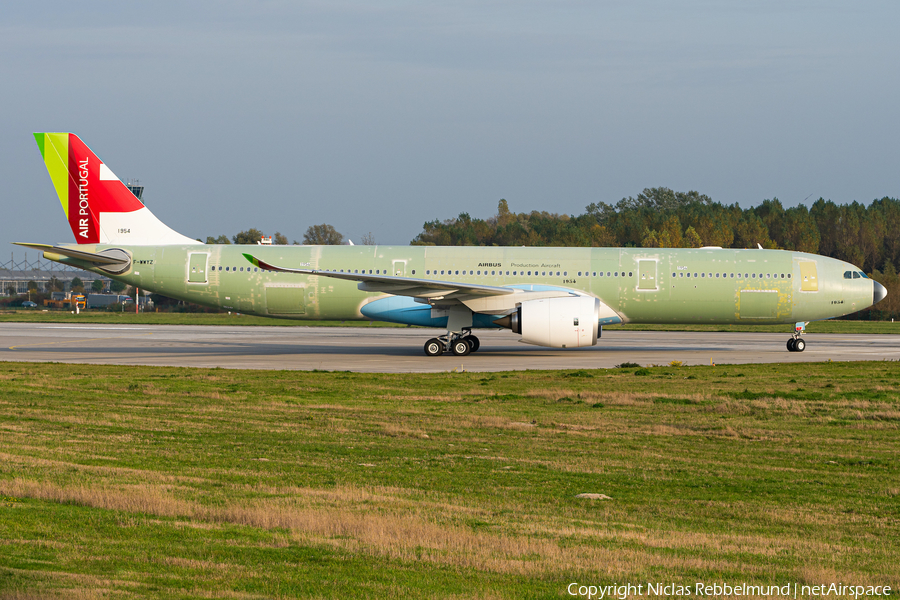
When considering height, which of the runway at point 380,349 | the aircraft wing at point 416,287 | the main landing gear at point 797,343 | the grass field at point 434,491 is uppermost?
the aircraft wing at point 416,287

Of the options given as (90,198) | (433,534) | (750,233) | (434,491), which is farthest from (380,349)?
(750,233)

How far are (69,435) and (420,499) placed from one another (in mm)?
6204

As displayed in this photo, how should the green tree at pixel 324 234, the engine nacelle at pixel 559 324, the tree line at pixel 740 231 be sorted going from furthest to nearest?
the green tree at pixel 324 234 → the tree line at pixel 740 231 → the engine nacelle at pixel 559 324

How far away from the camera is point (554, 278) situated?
29.8 metres

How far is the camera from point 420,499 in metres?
8.73

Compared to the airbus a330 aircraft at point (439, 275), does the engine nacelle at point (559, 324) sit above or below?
below

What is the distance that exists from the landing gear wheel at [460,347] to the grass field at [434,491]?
10.8 meters

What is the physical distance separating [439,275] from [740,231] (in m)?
72.1

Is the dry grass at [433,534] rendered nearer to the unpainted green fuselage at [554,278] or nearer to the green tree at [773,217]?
the unpainted green fuselage at [554,278]

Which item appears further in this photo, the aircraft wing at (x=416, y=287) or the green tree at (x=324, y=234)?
the green tree at (x=324, y=234)

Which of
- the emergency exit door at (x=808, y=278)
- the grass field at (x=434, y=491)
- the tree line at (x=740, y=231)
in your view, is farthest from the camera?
the tree line at (x=740, y=231)

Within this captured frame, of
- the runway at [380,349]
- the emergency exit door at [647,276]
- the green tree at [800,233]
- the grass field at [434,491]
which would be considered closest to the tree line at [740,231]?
the green tree at [800,233]

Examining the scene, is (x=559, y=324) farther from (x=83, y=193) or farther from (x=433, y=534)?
(x=433, y=534)

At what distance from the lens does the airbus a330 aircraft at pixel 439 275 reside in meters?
29.7
